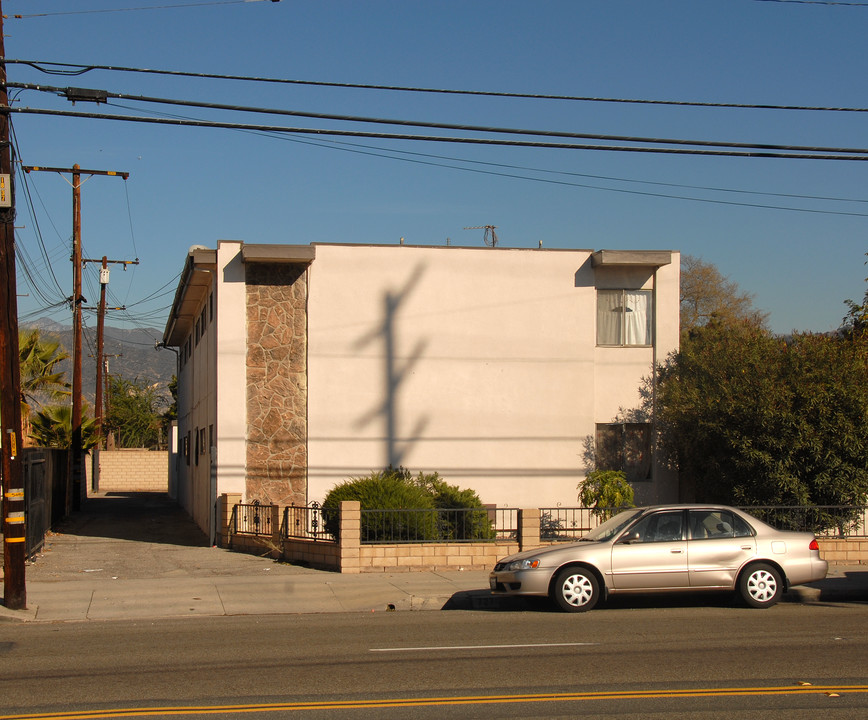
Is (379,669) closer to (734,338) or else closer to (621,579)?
(621,579)

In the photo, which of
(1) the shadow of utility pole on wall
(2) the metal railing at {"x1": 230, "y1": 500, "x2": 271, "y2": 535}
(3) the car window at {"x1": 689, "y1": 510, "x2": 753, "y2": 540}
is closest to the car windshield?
(3) the car window at {"x1": 689, "y1": 510, "x2": 753, "y2": 540}

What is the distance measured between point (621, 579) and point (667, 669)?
4.12m

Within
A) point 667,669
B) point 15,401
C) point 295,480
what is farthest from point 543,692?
point 295,480

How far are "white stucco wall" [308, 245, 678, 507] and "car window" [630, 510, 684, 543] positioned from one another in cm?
896

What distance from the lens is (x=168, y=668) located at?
9305 mm

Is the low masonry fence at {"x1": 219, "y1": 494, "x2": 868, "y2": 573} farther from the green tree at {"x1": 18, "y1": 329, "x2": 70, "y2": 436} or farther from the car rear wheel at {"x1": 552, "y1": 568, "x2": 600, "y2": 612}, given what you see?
the green tree at {"x1": 18, "y1": 329, "x2": 70, "y2": 436}

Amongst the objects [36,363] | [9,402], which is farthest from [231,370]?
Answer: [36,363]

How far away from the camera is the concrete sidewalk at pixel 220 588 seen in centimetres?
1416

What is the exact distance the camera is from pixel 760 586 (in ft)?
43.8

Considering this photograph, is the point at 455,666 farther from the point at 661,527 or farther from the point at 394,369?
the point at 394,369

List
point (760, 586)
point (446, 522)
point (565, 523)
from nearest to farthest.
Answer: point (760, 586), point (446, 522), point (565, 523)

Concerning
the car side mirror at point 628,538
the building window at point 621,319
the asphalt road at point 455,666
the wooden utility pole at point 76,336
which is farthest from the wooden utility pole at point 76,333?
the car side mirror at point 628,538

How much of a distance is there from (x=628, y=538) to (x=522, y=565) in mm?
1542

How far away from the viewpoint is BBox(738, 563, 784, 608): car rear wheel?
13.3 metres
